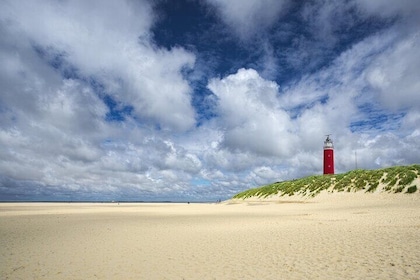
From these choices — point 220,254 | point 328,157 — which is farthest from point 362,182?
point 220,254

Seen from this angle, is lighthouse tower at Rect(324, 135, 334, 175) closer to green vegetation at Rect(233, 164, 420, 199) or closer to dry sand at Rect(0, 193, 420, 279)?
green vegetation at Rect(233, 164, 420, 199)

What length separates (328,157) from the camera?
59.8 meters

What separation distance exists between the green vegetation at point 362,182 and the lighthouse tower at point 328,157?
7921 millimetres

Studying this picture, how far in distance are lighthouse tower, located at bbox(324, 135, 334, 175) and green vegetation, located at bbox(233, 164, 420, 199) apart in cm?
792

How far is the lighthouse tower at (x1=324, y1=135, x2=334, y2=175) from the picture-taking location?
193 ft

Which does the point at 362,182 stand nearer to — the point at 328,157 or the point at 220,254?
the point at 328,157

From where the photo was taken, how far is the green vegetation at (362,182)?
35.7 metres

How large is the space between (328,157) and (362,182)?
766 inches

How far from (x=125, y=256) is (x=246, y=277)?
5711mm

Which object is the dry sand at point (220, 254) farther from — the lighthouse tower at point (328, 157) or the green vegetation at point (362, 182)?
the lighthouse tower at point (328, 157)

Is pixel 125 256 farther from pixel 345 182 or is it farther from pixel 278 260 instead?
pixel 345 182

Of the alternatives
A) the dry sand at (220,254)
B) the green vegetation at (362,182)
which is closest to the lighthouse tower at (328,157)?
the green vegetation at (362,182)

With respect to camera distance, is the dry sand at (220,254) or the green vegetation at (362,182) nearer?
the dry sand at (220,254)

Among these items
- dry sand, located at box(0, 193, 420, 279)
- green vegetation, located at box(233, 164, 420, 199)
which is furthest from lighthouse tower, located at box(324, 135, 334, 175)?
dry sand, located at box(0, 193, 420, 279)
